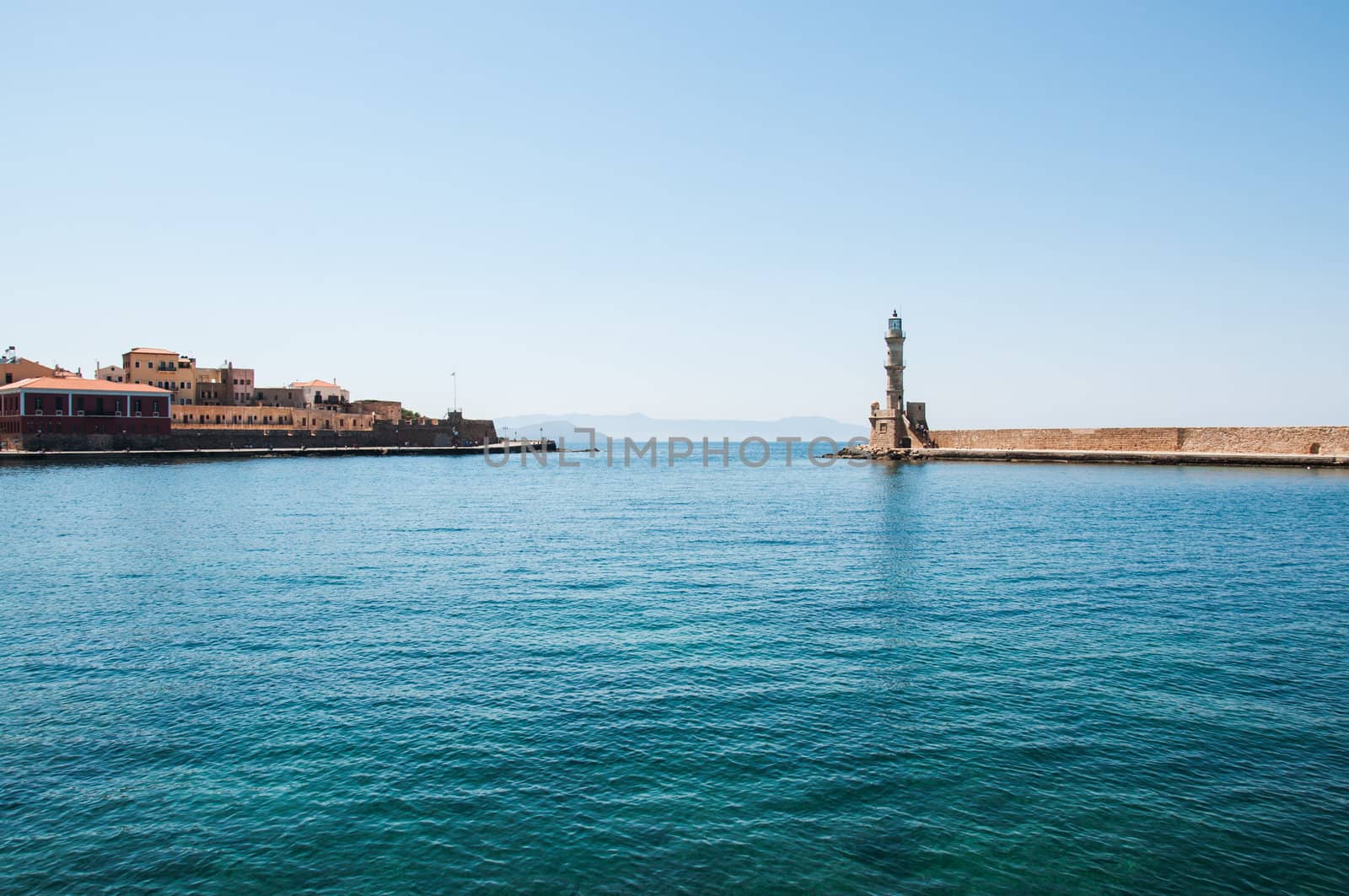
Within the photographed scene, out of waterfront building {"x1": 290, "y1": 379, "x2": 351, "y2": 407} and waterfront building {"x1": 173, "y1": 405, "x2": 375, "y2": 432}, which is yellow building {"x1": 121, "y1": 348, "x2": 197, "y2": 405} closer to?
waterfront building {"x1": 173, "y1": 405, "x2": 375, "y2": 432}

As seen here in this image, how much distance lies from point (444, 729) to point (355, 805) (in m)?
2.97

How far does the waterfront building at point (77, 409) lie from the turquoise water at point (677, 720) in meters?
86.2

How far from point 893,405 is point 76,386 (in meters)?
116

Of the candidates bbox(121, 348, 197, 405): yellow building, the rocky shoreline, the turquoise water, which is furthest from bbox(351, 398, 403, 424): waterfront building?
the turquoise water

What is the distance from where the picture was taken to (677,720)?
15.9 meters

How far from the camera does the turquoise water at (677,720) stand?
1126 centimetres

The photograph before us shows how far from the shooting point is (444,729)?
50.8 feet

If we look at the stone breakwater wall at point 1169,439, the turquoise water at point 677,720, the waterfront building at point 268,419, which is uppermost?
the waterfront building at point 268,419

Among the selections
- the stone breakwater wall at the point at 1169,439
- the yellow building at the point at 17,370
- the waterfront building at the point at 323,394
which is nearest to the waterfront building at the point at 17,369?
the yellow building at the point at 17,370

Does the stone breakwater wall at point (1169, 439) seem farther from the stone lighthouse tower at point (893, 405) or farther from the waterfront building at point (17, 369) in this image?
the waterfront building at point (17, 369)

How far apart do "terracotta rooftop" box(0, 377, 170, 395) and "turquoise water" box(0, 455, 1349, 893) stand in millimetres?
86531

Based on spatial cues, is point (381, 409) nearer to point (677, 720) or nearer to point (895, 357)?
point (895, 357)

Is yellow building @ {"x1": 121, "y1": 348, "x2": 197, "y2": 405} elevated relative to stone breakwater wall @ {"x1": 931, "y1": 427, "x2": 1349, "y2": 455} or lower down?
elevated

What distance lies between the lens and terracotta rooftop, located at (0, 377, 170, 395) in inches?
4063
